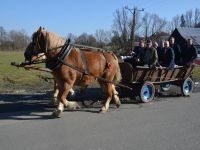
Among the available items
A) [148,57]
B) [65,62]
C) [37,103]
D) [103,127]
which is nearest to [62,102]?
[65,62]

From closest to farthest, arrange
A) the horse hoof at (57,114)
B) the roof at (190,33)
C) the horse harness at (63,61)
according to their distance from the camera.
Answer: the horse hoof at (57,114) < the horse harness at (63,61) < the roof at (190,33)

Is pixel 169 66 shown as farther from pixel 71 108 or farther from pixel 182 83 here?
pixel 71 108

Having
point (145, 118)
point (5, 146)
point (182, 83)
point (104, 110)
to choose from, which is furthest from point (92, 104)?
point (5, 146)

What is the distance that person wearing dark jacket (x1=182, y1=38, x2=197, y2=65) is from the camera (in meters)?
12.9

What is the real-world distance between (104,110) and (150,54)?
2.84 m

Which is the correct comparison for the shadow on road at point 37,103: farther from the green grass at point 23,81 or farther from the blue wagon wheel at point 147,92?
the green grass at point 23,81

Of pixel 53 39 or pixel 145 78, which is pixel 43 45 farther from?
pixel 145 78

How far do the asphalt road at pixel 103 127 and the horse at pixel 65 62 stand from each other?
0.56 m

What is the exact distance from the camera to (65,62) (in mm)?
9195

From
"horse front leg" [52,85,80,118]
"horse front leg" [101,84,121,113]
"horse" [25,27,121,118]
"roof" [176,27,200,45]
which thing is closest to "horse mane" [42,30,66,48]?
"horse" [25,27,121,118]

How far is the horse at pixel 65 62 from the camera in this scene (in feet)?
29.9

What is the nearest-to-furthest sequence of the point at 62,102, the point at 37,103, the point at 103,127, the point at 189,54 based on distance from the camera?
the point at 103,127
the point at 62,102
the point at 37,103
the point at 189,54

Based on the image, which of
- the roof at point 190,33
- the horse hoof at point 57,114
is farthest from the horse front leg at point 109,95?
the roof at point 190,33

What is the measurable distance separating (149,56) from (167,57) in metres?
0.93
